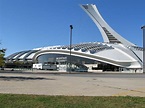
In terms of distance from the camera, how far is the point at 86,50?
4688 inches

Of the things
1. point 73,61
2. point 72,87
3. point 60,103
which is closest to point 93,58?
point 73,61

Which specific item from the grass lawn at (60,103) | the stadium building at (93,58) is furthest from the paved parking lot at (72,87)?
the stadium building at (93,58)

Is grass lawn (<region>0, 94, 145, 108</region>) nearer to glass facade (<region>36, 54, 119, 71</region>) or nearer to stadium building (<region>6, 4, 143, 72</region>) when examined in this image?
stadium building (<region>6, 4, 143, 72</region>)

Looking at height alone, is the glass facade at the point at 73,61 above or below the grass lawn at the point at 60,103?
above

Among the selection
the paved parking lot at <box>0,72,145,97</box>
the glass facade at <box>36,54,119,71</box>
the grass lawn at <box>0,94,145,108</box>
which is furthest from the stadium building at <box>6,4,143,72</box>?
the grass lawn at <box>0,94,145,108</box>

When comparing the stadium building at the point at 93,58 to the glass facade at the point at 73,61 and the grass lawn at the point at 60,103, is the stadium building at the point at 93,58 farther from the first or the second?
the grass lawn at the point at 60,103

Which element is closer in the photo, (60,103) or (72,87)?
(60,103)

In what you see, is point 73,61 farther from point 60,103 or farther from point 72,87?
point 60,103

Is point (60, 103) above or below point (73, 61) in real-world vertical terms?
below

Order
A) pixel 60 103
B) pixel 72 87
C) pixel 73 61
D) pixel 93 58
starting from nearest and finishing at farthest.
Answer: pixel 60 103 < pixel 72 87 < pixel 93 58 < pixel 73 61

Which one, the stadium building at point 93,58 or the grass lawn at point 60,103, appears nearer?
the grass lawn at point 60,103

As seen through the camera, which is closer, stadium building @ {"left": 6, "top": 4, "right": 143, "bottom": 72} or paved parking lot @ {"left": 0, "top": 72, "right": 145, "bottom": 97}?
paved parking lot @ {"left": 0, "top": 72, "right": 145, "bottom": 97}

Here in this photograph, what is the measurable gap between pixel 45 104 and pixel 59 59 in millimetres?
118147

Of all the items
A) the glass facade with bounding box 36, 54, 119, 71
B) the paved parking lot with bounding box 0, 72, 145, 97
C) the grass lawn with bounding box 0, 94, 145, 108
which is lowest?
the grass lawn with bounding box 0, 94, 145, 108
